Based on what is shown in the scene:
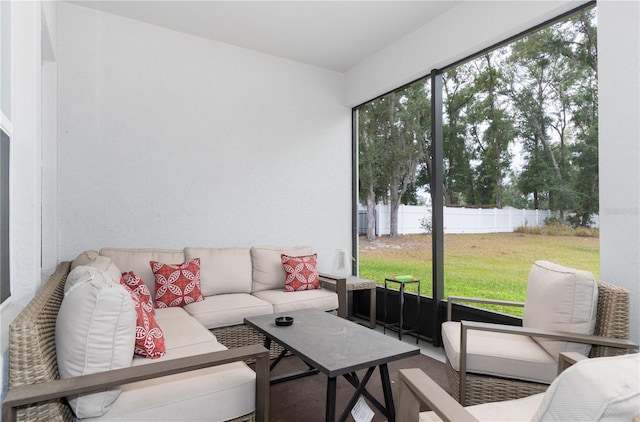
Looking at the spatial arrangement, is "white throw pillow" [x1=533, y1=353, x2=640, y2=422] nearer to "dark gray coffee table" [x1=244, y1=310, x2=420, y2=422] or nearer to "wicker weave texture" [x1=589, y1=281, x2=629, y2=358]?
"dark gray coffee table" [x1=244, y1=310, x2=420, y2=422]

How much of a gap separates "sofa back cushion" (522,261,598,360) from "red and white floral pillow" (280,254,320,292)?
2.09 meters

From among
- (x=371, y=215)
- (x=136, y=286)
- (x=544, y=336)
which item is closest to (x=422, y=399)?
(x=544, y=336)

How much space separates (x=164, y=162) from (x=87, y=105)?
2.64 feet

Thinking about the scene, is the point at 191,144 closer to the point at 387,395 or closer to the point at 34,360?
the point at 34,360

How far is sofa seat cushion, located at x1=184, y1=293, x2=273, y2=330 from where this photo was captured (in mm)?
2912

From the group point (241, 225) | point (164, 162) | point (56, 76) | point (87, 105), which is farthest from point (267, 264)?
point (56, 76)

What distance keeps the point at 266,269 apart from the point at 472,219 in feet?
7.18

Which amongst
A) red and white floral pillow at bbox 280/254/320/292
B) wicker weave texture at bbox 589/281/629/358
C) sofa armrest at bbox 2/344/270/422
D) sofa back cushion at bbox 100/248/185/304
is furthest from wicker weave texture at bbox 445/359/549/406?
sofa back cushion at bbox 100/248/185/304

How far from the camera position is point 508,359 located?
2020 mm

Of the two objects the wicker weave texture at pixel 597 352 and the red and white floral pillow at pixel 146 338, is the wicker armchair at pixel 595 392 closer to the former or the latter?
the wicker weave texture at pixel 597 352

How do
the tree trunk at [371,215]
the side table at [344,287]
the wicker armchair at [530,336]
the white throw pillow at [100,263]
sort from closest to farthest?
the wicker armchair at [530,336] < the white throw pillow at [100,263] < the side table at [344,287] < the tree trunk at [371,215]

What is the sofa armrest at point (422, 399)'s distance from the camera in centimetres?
114

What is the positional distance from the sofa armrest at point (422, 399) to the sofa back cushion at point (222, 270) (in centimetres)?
243

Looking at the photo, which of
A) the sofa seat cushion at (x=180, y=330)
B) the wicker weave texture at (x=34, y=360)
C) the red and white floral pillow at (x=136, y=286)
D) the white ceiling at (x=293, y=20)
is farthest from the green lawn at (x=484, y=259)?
the wicker weave texture at (x=34, y=360)
